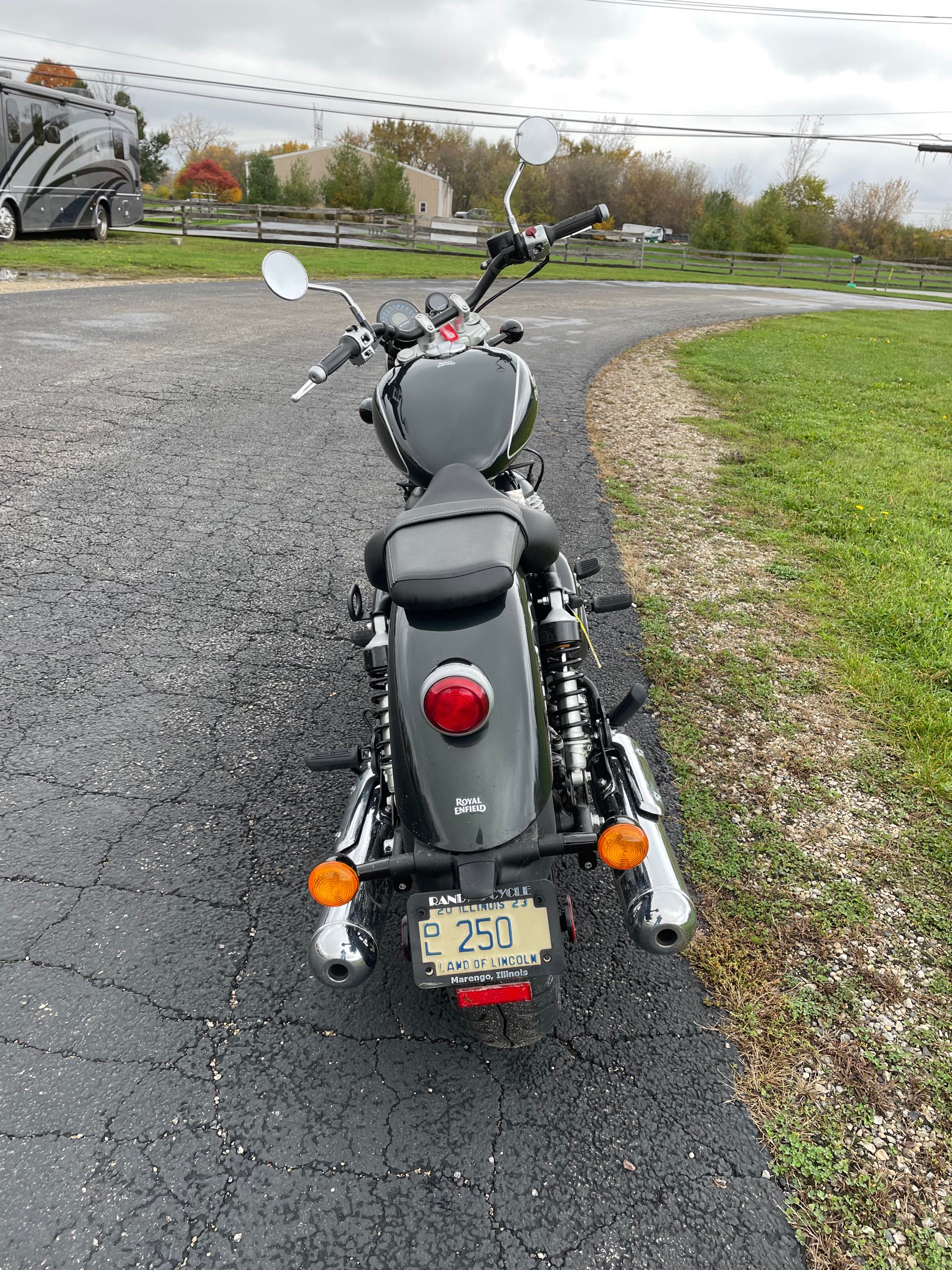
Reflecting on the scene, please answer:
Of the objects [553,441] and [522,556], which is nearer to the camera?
[522,556]

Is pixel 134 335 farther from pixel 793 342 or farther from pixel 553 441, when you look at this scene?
pixel 793 342

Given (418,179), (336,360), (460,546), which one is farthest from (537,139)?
(418,179)

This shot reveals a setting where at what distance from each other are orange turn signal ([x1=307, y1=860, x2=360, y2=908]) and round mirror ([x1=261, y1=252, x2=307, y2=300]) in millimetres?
2106

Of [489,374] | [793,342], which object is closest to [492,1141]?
[489,374]

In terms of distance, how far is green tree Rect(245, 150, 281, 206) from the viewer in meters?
40.2

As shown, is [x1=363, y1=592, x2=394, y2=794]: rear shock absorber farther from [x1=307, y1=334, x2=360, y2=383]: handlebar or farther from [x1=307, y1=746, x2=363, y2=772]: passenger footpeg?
[x1=307, y1=334, x2=360, y2=383]: handlebar

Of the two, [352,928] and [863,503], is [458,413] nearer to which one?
[352,928]

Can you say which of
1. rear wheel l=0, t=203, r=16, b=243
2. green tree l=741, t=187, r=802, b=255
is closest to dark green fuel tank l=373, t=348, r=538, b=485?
rear wheel l=0, t=203, r=16, b=243

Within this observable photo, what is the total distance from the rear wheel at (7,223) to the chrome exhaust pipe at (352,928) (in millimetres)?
19714

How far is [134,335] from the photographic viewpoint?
974 centimetres

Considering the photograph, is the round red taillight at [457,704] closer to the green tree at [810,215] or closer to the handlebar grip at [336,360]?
the handlebar grip at [336,360]

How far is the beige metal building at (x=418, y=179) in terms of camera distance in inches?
2435

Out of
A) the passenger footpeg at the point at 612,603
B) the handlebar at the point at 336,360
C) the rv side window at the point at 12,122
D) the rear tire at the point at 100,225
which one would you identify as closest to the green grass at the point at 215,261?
the rear tire at the point at 100,225

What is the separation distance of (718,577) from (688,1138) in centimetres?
327
